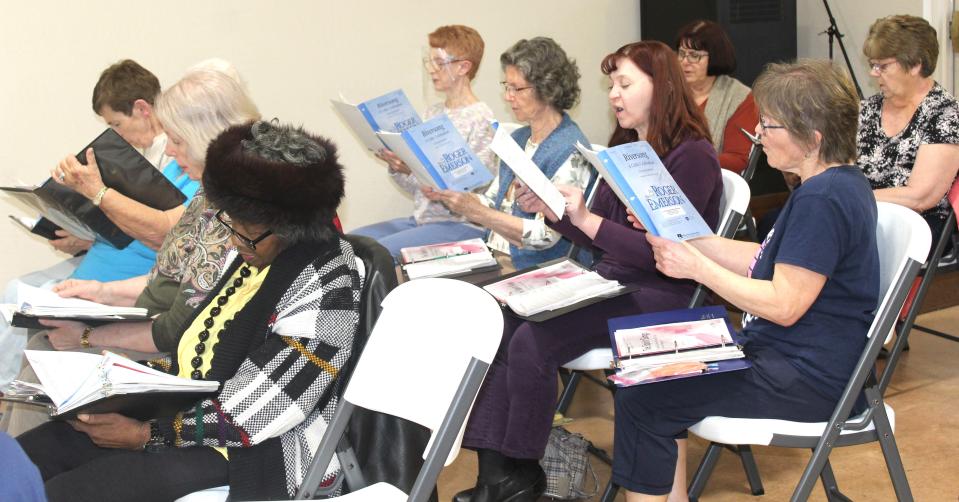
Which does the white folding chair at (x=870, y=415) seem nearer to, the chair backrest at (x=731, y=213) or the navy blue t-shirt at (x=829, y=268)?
the navy blue t-shirt at (x=829, y=268)

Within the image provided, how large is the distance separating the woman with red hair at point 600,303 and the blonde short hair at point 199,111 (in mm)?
953

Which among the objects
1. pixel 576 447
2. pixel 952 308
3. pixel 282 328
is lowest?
pixel 952 308

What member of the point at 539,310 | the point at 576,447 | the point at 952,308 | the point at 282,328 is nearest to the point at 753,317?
the point at 539,310

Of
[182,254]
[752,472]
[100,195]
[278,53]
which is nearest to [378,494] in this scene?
[182,254]

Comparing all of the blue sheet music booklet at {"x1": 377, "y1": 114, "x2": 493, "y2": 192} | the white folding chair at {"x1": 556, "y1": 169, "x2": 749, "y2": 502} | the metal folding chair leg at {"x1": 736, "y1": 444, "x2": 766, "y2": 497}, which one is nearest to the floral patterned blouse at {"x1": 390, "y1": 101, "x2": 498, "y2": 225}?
the blue sheet music booklet at {"x1": 377, "y1": 114, "x2": 493, "y2": 192}

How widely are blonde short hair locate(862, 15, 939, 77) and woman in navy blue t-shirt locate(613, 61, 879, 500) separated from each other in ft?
5.07

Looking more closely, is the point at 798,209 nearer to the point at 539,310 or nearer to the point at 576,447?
the point at 539,310

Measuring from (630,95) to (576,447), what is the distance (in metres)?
1.10

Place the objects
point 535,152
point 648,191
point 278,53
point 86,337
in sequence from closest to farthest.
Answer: point 648,191
point 86,337
point 535,152
point 278,53

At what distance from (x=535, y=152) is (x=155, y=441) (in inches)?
73.8

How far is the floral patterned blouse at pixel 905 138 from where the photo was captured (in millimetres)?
3656

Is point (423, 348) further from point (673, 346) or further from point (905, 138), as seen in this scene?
point (905, 138)

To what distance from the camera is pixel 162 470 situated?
2.06 meters

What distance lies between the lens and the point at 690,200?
288 centimetres
